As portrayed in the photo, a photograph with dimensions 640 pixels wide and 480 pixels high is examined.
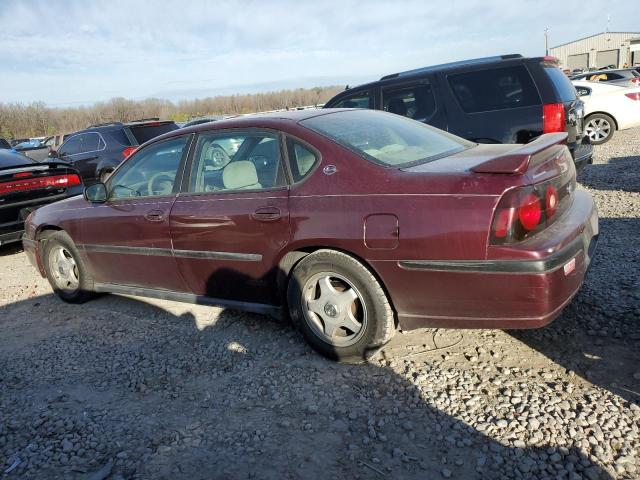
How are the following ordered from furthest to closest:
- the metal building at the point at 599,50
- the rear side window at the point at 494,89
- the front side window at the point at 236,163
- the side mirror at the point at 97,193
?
the metal building at the point at 599,50, the rear side window at the point at 494,89, the side mirror at the point at 97,193, the front side window at the point at 236,163

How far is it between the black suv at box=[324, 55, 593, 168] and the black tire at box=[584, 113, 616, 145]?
6.45 metres

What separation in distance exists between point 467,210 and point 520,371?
40.5 inches

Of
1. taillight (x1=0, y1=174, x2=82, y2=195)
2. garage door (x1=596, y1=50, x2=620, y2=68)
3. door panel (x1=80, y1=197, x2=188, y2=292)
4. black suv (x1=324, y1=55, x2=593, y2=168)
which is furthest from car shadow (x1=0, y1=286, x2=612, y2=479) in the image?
garage door (x1=596, y1=50, x2=620, y2=68)

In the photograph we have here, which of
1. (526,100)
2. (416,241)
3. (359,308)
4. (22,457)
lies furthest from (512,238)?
(526,100)

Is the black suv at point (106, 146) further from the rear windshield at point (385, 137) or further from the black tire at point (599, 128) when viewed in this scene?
the black tire at point (599, 128)

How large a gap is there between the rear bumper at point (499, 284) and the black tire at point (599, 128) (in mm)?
10372

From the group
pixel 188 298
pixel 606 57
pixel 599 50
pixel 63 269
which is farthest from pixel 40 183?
pixel 599 50

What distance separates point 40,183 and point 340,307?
5.48 m

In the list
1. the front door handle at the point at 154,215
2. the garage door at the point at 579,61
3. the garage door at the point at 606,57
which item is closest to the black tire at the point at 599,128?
the front door handle at the point at 154,215

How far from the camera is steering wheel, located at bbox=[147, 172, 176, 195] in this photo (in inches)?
159

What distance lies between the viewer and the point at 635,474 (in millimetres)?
2164

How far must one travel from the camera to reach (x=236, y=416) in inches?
113

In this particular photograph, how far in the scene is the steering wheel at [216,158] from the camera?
3.84 metres

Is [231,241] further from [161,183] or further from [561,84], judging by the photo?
[561,84]
